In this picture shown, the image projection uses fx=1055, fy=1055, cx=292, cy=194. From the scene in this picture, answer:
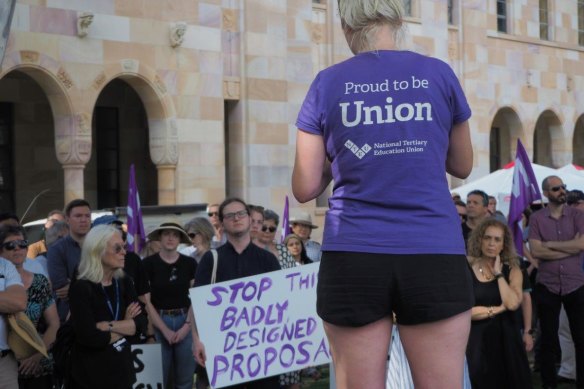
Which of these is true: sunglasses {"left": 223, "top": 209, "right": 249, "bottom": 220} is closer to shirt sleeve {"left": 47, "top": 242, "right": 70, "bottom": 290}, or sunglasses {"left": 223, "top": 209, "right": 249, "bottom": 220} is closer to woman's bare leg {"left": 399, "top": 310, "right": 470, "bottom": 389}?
shirt sleeve {"left": 47, "top": 242, "right": 70, "bottom": 290}

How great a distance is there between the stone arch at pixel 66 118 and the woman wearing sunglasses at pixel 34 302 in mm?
10717

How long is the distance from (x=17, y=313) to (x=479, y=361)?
4.04 m

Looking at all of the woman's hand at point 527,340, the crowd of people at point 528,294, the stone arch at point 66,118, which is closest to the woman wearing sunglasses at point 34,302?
the crowd of people at point 528,294

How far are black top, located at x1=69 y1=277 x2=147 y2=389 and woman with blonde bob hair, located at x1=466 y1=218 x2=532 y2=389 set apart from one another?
315 centimetres

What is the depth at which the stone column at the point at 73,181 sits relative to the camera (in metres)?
18.9

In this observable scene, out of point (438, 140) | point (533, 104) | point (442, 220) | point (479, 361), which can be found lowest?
point (479, 361)

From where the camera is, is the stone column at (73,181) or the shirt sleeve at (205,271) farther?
the stone column at (73,181)

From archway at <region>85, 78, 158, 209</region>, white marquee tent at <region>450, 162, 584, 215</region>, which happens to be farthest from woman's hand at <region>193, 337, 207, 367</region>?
archway at <region>85, 78, 158, 209</region>

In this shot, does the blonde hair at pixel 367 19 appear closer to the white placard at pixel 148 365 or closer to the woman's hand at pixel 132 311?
the woman's hand at pixel 132 311

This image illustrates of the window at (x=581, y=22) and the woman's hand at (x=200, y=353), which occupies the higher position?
the window at (x=581, y=22)

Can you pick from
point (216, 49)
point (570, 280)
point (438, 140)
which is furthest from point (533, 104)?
point (438, 140)

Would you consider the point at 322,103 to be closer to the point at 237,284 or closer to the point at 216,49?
the point at 237,284

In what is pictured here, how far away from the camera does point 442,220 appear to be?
11.2 ft

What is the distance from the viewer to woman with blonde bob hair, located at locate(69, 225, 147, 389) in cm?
748
